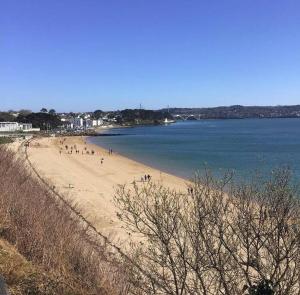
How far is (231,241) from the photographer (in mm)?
7496

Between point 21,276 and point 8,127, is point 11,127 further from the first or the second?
point 21,276

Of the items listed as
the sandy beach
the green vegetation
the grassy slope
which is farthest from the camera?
the green vegetation

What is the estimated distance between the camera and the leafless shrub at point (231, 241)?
6.75 meters

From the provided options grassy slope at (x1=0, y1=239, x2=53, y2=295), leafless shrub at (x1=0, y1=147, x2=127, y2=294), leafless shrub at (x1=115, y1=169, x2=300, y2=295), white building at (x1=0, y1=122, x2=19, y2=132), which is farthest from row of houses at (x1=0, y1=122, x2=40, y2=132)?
leafless shrub at (x1=115, y1=169, x2=300, y2=295)

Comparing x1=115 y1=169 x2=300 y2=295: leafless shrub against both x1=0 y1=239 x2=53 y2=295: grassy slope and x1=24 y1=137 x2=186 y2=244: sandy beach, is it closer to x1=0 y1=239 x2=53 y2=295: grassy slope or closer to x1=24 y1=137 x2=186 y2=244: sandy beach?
x1=0 y1=239 x2=53 y2=295: grassy slope

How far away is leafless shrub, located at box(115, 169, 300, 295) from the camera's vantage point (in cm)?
675

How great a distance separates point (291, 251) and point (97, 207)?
21483mm

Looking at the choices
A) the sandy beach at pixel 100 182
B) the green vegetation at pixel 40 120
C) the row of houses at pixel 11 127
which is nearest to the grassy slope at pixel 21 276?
the sandy beach at pixel 100 182

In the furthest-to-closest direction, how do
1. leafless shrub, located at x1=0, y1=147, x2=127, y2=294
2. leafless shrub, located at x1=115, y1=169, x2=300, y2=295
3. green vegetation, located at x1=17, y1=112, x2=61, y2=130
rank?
1. green vegetation, located at x1=17, y1=112, x2=61, y2=130
2. leafless shrub, located at x1=0, y1=147, x2=127, y2=294
3. leafless shrub, located at x1=115, y1=169, x2=300, y2=295

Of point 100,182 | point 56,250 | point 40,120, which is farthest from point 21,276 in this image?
point 40,120

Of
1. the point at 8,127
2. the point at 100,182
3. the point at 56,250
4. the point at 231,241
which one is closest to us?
the point at 231,241

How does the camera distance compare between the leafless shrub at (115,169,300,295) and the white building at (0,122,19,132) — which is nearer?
the leafless shrub at (115,169,300,295)

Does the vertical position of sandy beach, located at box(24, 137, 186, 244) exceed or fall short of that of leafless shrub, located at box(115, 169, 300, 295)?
it falls short

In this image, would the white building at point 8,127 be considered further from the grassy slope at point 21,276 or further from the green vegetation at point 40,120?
the grassy slope at point 21,276
